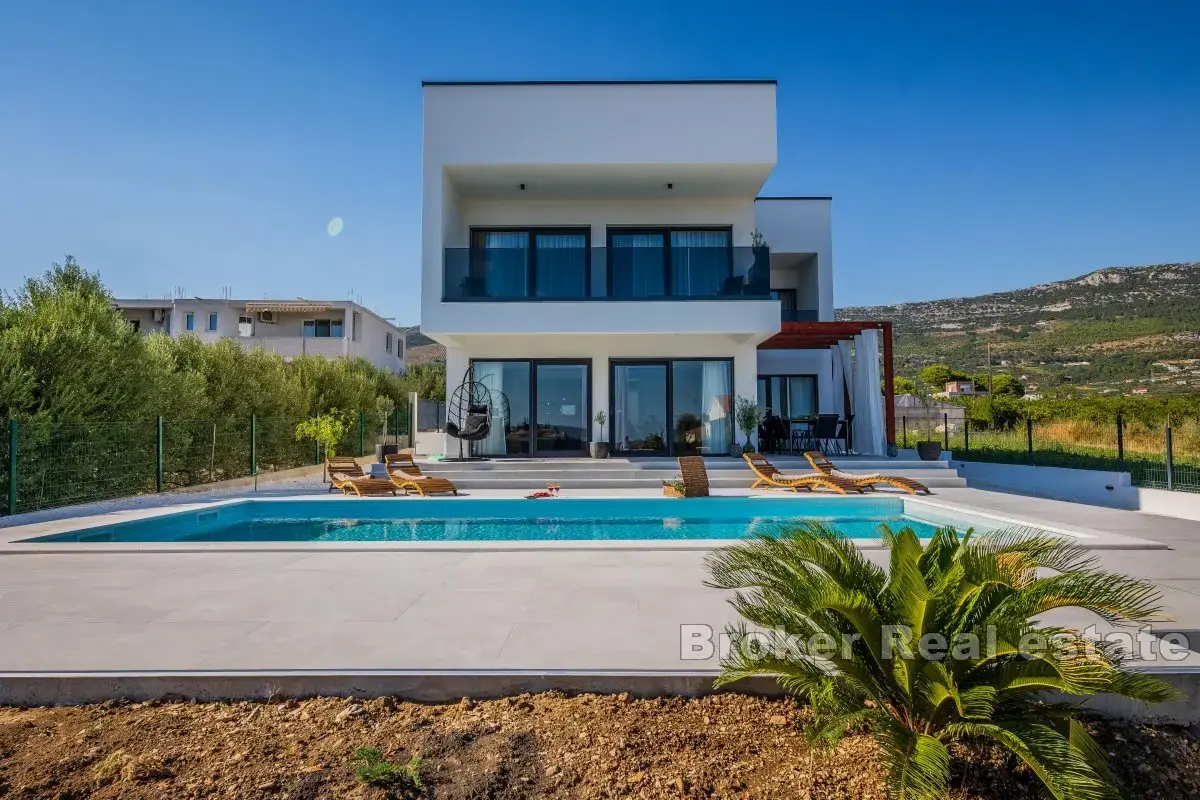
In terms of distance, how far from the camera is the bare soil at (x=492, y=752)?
2217 millimetres

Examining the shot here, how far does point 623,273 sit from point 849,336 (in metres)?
5.30

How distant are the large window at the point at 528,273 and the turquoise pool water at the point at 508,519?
4780 mm

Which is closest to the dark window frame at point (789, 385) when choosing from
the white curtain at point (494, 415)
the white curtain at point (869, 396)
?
the white curtain at point (869, 396)

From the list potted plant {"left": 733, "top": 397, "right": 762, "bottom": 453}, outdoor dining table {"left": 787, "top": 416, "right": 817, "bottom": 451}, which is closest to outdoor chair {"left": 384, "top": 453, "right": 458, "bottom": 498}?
potted plant {"left": 733, "top": 397, "right": 762, "bottom": 453}

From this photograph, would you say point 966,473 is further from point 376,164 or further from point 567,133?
point 376,164

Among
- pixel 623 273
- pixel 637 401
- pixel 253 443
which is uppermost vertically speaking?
pixel 623 273

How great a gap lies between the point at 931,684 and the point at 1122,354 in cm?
4488

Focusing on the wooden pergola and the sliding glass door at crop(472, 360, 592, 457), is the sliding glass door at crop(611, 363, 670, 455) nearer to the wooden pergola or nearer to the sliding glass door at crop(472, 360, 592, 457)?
the sliding glass door at crop(472, 360, 592, 457)

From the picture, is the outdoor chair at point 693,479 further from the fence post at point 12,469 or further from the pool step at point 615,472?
the fence post at point 12,469

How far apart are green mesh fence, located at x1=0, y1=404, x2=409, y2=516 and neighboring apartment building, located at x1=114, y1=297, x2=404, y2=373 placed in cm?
1832

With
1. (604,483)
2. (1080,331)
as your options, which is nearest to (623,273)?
(604,483)

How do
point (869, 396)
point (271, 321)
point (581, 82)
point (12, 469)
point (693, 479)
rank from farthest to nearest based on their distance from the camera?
point (271, 321) → point (869, 396) → point (581, 82) → point (693, 479) → point (12, 469)

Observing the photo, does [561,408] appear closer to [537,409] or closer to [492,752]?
[537,409]

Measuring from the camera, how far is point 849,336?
14.4 m
